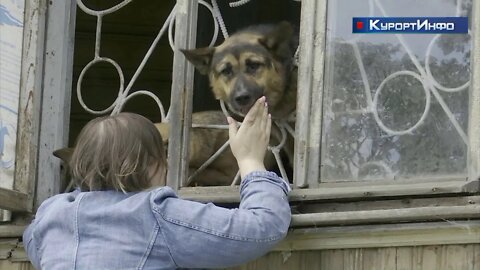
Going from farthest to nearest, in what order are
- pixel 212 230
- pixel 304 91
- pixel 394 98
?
pixel 304 91, pixel 394 98, pixel 212 230

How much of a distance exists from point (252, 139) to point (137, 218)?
0.54 meters

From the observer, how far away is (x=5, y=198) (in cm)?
443

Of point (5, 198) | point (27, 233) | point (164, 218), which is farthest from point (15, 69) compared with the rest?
point (164, 218)

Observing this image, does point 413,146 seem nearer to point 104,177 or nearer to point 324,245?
point 324,245

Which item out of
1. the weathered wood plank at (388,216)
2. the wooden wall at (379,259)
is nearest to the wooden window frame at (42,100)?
the wooden wall at (379,259)

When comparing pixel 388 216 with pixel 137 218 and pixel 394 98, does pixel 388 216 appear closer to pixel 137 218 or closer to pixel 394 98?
pixel 394 98

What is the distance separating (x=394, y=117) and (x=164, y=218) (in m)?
0.99

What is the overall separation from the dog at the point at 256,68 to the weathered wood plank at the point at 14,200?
0.92 meters

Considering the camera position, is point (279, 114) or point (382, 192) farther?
point (279, 114)

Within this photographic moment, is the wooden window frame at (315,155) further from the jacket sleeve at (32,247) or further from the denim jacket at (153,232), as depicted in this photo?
the jacket sleeve at (32,247)

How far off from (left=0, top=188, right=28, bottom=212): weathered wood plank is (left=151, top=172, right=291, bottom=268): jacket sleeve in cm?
113

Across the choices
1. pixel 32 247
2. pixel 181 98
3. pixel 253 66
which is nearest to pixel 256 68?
pixel 253 66

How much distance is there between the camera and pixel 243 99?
4.88m

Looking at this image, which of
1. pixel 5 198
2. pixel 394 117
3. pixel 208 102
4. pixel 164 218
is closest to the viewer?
pixel 164 218
